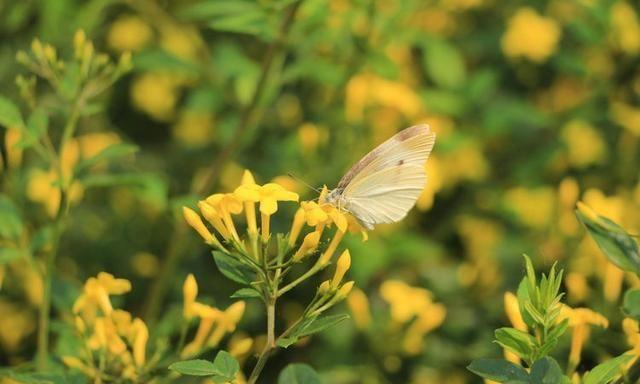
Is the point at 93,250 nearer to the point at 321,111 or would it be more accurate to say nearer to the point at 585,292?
the point at 321,111

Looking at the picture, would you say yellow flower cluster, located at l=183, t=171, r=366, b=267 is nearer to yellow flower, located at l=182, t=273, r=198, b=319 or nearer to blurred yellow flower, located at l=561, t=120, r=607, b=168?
yellow flower, located at l=182, t=273, r=198, b=319

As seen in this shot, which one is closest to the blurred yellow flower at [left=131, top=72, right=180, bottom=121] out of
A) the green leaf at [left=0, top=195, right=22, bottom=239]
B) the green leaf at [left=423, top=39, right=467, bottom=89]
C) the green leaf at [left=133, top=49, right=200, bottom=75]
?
the green leaf at [left=133, top=49, right=200, bottom=75]

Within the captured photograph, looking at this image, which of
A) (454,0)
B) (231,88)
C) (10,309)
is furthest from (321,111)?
(10,309)

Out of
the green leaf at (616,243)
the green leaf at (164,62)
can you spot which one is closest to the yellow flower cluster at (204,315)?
the green leaf at (616,243)

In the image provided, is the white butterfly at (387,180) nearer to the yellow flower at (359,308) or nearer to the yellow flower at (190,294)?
the yellow flower at (190,294)

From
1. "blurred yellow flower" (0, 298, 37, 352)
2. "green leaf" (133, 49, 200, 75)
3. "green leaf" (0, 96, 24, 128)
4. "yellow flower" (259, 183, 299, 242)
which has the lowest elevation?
"blurred yellow flower" (0, 298, 37, 352)

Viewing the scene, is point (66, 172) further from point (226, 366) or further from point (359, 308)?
point (226, 366)
